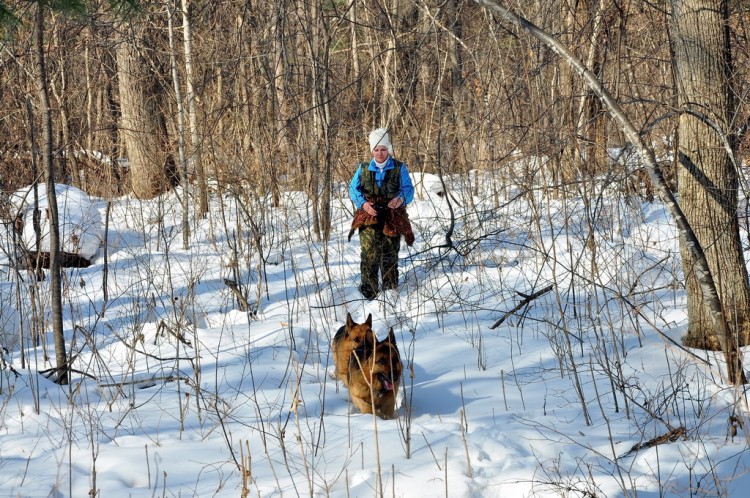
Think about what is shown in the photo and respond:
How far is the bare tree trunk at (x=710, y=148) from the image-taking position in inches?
181

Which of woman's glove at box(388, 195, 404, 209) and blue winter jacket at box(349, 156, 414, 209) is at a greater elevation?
blue winter jacket at box(349, 156, 414, 209)

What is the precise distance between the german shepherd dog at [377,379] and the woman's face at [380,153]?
301cm

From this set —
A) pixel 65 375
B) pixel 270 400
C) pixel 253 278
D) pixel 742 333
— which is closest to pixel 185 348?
pixel 65 375

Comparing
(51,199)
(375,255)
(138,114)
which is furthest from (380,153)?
(138,114)

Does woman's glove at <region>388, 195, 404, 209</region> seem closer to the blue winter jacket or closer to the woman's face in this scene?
the blue winter jacket

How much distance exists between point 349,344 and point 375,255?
2.66 m

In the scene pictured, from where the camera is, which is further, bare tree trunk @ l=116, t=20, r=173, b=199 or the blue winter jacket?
bare tree trunk @ l=116, t=20, r=173, b=199

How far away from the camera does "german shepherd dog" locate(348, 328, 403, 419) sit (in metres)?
4.22

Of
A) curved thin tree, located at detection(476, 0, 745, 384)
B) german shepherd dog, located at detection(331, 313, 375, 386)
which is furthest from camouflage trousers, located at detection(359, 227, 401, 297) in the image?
curved thin tree, located at detection(476, 0, 745, 384)

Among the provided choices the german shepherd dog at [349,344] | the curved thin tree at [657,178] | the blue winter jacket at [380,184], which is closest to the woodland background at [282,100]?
the blue winter jacket at [380,184]

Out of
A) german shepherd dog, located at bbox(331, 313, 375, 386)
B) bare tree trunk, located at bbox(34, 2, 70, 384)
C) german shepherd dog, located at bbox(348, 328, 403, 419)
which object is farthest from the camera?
bare tree trunk, located at bbox(34, 2, 70, 384)

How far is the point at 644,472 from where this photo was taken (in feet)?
11.3

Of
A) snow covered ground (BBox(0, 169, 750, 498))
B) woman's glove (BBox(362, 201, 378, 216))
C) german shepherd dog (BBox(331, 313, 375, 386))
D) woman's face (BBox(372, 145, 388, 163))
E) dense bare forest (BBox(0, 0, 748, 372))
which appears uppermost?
dense bare forest (BBox(0, 0, 748, 372))

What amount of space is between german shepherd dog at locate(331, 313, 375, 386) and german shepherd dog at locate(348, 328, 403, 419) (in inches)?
0.8
